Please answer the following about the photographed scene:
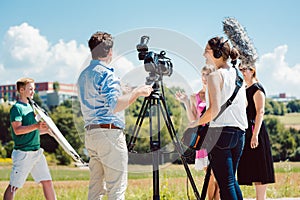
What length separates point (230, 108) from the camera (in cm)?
320

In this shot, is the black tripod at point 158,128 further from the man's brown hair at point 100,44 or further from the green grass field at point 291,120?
the green grass field at point 291,120

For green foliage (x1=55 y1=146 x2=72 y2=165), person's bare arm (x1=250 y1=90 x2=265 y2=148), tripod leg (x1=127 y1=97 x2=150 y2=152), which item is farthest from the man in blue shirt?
green foliage (x1=55 y1=146 x2=72 y2=165)

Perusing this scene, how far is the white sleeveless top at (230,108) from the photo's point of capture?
3.15 metres

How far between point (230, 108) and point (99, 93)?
892mm

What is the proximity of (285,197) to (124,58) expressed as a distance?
2947 mm

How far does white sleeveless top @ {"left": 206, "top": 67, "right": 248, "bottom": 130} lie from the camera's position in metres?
3.15

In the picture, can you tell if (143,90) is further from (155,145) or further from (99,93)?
(155,145)

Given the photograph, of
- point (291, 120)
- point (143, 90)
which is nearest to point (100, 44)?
point (143, 90)

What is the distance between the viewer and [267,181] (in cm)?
400

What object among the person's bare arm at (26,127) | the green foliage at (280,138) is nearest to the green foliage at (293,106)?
the green foliage at (280,138)

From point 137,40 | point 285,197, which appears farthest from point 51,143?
point 137,40

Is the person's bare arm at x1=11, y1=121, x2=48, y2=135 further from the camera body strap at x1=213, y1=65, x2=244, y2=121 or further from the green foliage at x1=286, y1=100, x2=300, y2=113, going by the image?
the green foliage at x1=286, y1=100, x2=300, y2=113

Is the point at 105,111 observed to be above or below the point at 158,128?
above

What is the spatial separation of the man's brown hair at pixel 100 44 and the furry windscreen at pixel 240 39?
1.80 meters
